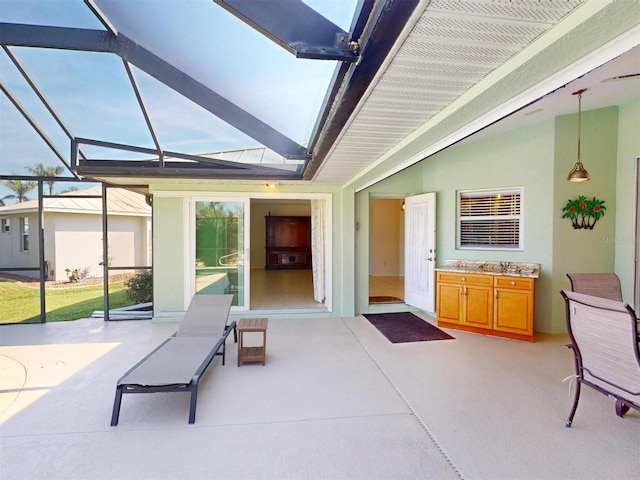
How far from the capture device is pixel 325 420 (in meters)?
2.56

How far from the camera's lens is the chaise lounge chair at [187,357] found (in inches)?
103

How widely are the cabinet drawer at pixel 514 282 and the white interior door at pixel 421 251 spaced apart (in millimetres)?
1133

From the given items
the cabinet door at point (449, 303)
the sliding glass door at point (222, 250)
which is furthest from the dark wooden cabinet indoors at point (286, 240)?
the cabinet door at point (449, 303)

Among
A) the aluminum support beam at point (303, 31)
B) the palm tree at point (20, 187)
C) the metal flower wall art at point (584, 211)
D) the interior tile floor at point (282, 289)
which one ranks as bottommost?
the interior tile floor at point (282, 289)

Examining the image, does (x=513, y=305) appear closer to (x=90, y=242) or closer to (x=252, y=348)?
(x=252, y=348)

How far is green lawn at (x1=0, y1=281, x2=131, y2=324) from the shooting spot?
555 centimetres

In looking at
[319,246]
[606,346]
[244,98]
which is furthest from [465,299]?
[244,98]

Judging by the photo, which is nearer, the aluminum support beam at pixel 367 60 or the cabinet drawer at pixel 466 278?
the aluminum support beam at pixel 367 60

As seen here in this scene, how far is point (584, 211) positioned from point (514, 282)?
1.52 metres

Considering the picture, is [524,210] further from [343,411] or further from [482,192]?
[343,411]

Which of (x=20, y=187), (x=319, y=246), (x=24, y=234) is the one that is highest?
(x=20, y=187)

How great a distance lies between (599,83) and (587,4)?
11.2ft

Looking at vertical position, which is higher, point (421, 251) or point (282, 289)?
point (421, 251)

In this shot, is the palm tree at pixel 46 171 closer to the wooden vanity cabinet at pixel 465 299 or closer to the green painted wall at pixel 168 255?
the green painted wall at pixel 168 255
